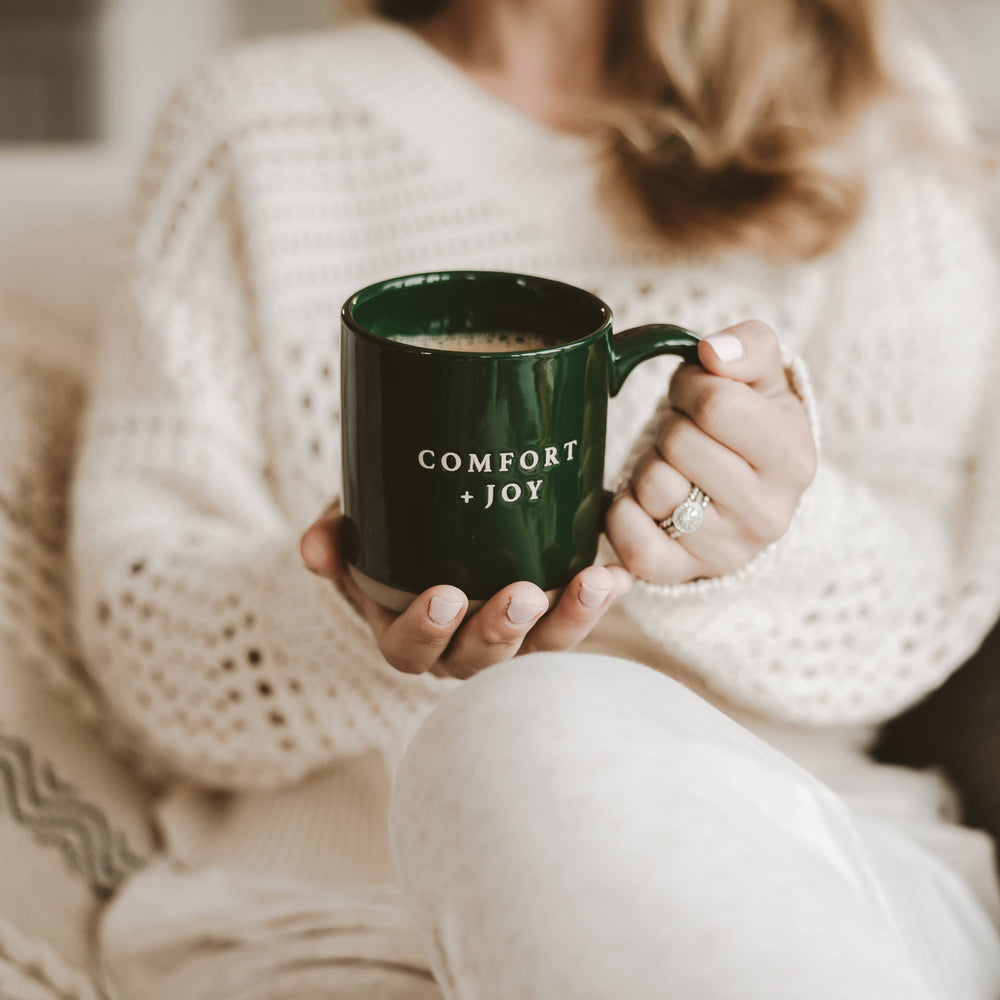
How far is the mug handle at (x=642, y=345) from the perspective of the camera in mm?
375

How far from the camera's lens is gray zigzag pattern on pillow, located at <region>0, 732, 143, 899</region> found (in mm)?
580

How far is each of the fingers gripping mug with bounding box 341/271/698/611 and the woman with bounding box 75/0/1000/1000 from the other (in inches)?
0.8

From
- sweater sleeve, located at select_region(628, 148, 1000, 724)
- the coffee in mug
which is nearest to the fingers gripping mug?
the coffee in mug

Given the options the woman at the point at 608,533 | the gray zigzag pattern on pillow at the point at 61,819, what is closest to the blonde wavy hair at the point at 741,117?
the woman at the point at 608,533

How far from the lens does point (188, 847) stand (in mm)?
655

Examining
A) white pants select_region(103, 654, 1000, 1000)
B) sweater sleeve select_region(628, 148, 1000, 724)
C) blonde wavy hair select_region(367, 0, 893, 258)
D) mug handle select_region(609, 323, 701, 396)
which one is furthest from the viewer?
blonde wavy hair select_region(367, 0, 893, 258)

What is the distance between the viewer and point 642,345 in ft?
1.25

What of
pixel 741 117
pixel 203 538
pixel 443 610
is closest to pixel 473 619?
pixel 443 610

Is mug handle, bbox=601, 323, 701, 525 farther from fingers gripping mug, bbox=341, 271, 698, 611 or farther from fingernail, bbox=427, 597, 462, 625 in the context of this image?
fingernail, bbox=427, 597, 462, 625

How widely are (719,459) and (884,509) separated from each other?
0.99 ft

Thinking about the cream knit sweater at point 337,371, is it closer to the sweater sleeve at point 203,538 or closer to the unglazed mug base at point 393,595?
the sweater sleeve at point 203,538

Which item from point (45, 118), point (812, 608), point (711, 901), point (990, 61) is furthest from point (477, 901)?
point (45, 118)

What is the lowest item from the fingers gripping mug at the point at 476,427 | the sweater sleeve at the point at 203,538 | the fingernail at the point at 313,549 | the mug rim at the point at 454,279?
the sweater sleeve at the point at 203,538

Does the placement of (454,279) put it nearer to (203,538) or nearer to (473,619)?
(473,619)
